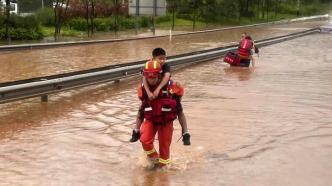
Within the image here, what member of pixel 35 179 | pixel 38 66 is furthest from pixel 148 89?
pixel 38 66

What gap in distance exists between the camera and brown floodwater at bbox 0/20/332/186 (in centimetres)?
771

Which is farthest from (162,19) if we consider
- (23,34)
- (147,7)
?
(23,34)

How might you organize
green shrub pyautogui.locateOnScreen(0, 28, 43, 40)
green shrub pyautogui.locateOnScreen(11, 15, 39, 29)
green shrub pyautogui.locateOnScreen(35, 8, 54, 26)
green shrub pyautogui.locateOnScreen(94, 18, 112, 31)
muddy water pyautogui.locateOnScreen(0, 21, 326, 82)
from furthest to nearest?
green shrub pyautogui.locateOnScreen(94, 18, 112, 31) < green shrub pyautogui.locateOnScreen(35, 8, 54, 26) < green shrub pyautogui.locateOnScreen(11, 15, 39, 29) < green shrub pyautogui.locateOnScreen(0, 28, 43, 40) < muddy water pyautogui.locateOnScreen(0, 21, 326, 82)

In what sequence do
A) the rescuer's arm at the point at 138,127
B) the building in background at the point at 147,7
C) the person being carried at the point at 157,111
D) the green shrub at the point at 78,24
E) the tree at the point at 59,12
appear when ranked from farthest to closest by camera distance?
1. the building in background at the point at 147,7
2. the green shrub at the point at 78,24
3. the tree at the point at 59,12
4. the rescuer's arm at the point at 138,127
5. the person being carried at the point at 157,111

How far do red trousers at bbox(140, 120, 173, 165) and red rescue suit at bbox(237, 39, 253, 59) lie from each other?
13943mm

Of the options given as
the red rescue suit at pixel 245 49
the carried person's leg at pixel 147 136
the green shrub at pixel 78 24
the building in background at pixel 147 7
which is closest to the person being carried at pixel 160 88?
the carried person's leg at pixel 147 136

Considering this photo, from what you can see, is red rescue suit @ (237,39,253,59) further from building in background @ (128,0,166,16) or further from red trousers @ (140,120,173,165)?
building in background @ (128,0,166,16)

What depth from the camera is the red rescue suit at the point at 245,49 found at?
2150cm

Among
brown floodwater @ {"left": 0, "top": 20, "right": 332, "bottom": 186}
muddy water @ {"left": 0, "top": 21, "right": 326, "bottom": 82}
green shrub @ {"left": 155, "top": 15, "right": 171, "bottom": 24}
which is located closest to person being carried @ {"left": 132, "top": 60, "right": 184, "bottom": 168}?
brown floodwater @ {"left": 0, "top": 20, "right": 332, "bottom": 186}

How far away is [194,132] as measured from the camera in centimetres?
1034

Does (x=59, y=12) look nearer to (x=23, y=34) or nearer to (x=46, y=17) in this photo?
(x=46, y=17)

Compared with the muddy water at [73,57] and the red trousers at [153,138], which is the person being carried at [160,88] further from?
the muddy water at [73,57]

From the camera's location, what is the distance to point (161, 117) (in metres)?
7.78

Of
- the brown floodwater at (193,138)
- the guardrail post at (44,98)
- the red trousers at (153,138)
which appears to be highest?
the red trousers at (153,138)
